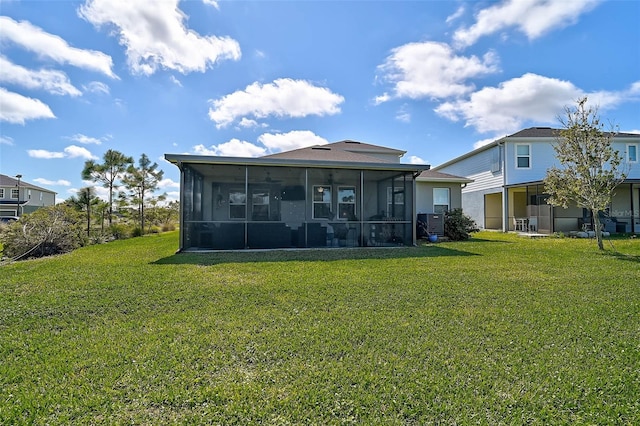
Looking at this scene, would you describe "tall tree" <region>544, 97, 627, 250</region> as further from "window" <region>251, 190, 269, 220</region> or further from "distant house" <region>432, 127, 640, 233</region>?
"window" <region>251, 190, 269, 220</region>

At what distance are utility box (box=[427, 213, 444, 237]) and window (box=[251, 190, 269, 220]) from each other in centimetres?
670

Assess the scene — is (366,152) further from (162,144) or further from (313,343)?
(313,343)

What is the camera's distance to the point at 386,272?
20.9 ft

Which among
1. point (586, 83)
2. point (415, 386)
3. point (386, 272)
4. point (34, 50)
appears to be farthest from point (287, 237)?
point (586, 83)

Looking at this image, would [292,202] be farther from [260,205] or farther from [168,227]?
[168,227]

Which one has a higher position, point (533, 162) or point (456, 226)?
point (533, 162)

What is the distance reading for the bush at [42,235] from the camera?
909 cm

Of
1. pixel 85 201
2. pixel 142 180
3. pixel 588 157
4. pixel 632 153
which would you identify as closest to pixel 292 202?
pixel 85 201

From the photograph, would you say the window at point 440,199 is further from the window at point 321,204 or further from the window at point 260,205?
the window at point 260,205

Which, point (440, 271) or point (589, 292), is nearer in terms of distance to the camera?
point (589, 292)

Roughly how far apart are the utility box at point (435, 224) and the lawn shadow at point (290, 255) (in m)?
3.83

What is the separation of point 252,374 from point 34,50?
14761mm

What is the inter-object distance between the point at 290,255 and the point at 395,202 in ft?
16.7

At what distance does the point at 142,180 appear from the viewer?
19219 millimetres
